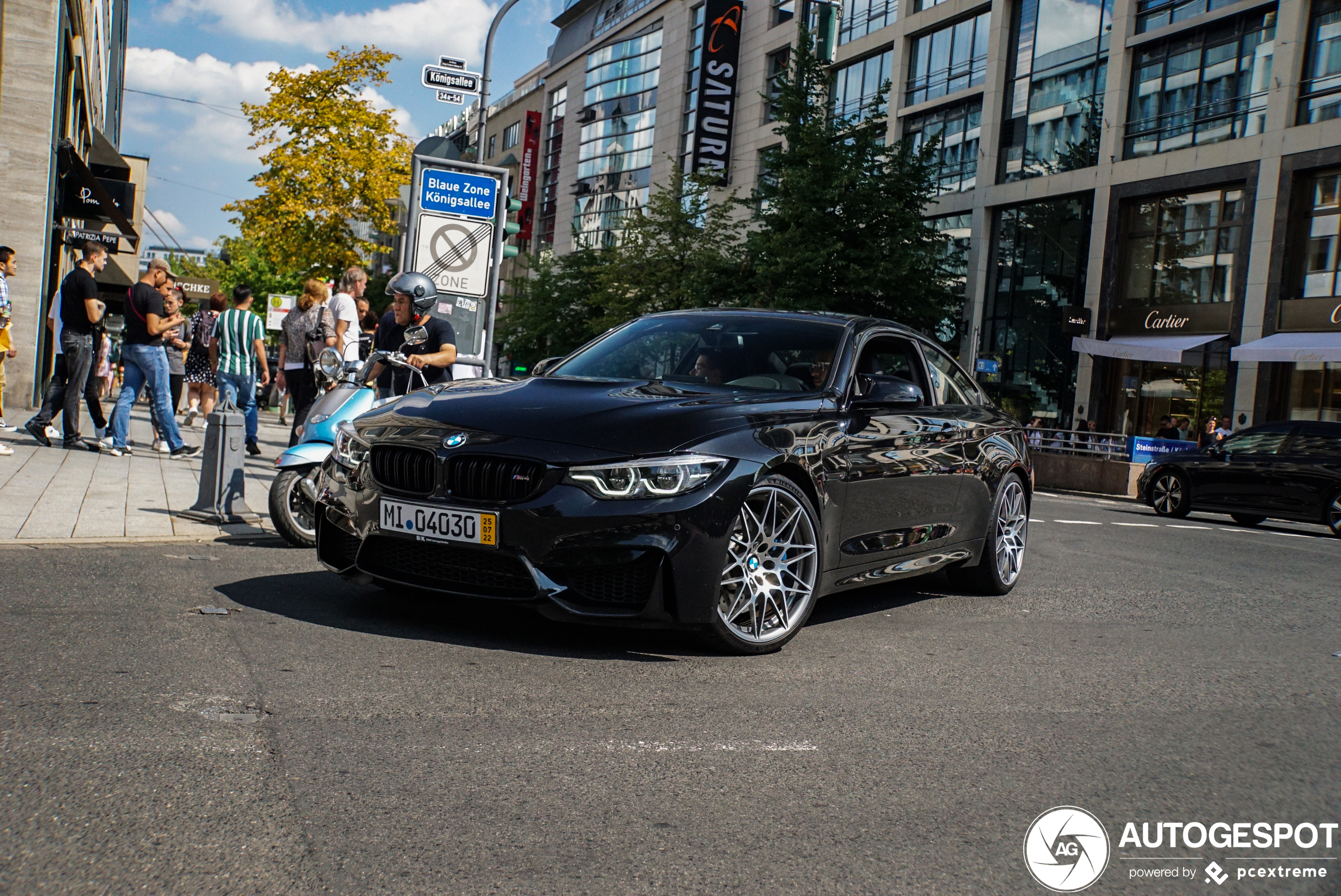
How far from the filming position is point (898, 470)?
599cm

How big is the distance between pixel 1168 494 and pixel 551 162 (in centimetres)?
5710

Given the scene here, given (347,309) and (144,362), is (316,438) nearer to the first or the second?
(347,309)

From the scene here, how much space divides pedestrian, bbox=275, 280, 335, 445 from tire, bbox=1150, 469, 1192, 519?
11771 mm

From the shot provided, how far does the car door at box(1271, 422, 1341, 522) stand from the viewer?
52.5 feet

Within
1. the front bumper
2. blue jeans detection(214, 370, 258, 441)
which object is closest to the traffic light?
blue jeans detection(214, 370, 258, 441)

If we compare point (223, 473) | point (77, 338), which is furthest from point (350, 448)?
point (77, 338)

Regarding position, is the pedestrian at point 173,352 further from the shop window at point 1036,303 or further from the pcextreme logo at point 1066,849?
the shop window at point 1036,303

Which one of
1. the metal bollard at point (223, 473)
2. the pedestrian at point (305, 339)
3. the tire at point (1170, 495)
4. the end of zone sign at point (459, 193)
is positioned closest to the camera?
the metal bollard at point (223, 473)

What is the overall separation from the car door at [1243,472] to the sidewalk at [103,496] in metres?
12.3

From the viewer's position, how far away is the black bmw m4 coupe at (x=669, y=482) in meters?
4.65

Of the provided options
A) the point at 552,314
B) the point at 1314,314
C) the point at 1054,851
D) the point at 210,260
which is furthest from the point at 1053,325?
the point at 210,260

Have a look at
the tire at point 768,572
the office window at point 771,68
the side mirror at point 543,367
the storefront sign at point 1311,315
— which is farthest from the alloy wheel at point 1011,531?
the office window at point 771,68

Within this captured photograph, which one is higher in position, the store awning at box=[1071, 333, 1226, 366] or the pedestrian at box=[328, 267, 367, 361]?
the store awning at box=[1071, 333, 1226, 366]

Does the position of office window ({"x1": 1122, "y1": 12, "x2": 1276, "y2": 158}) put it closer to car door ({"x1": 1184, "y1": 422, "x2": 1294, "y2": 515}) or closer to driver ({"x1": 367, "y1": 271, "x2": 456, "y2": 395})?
car door ({"x1": 1184, "y1": 422, "x2": 1294, "y2": 515})
